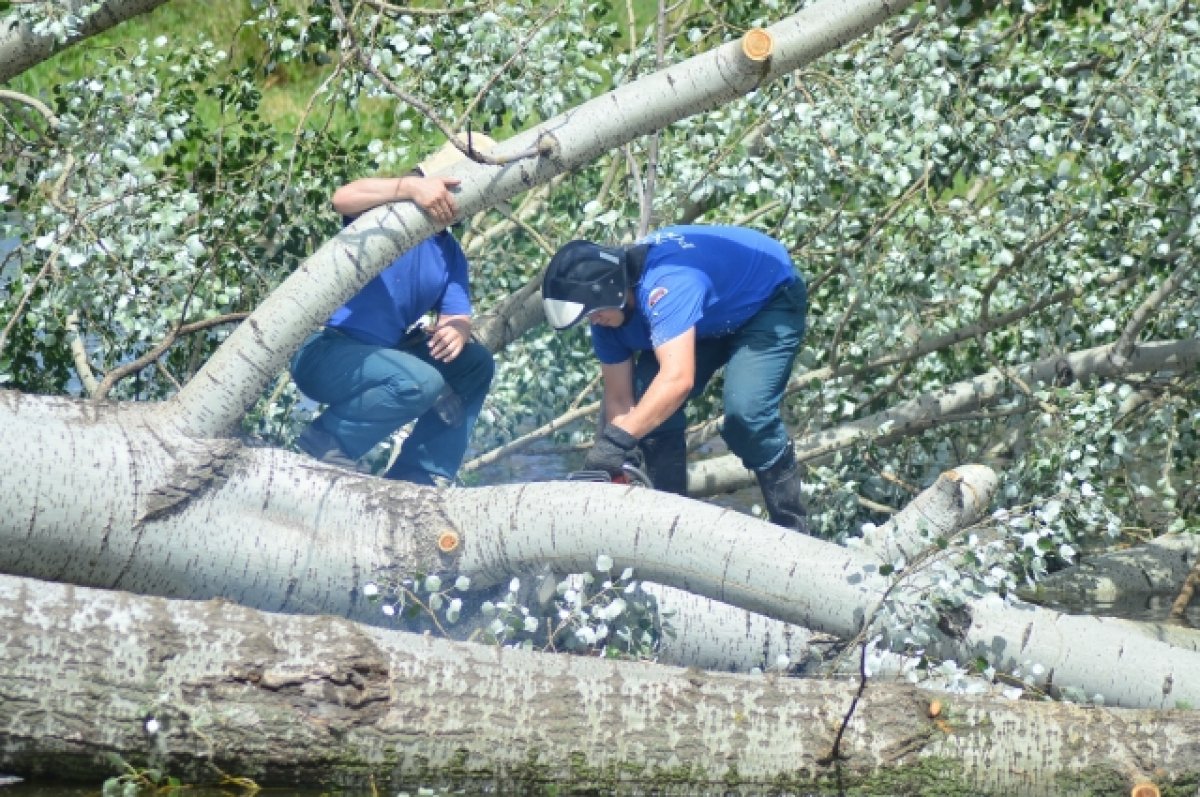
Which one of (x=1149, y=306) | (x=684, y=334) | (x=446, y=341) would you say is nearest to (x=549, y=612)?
(x=684, y=334)

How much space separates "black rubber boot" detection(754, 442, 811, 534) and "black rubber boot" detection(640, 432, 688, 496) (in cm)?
31

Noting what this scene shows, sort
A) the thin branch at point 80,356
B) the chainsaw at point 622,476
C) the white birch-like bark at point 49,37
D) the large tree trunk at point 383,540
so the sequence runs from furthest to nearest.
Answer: the thin branch at point 80,356, the white birch-like bark at point 49,37, the chainsaw at point 622,476, the large tree trunk at point 383,540

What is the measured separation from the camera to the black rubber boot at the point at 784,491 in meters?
5.79

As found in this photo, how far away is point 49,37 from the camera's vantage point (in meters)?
5.56

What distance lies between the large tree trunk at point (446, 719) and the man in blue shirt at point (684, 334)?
1269 millimetres

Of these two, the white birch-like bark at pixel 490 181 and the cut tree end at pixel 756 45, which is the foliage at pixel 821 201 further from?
the cut tree end at pixel 756 45

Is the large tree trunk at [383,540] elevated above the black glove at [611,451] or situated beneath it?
situated beneath

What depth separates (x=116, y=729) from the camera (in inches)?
152

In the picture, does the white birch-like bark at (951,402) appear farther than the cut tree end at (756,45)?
Yes

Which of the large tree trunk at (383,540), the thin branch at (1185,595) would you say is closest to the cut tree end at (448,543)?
the large tree trunk at (383,540)

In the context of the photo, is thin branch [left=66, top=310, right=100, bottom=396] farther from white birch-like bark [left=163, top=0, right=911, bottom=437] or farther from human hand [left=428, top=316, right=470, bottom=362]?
white birch-like bark [left=163, top=0, right=911, bottom=437]

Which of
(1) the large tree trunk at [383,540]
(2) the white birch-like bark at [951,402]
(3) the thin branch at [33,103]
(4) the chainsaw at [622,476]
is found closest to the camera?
(1) the large tree trunk at [383,540]

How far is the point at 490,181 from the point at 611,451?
39.8 inches

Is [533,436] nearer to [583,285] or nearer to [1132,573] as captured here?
[583,285]
